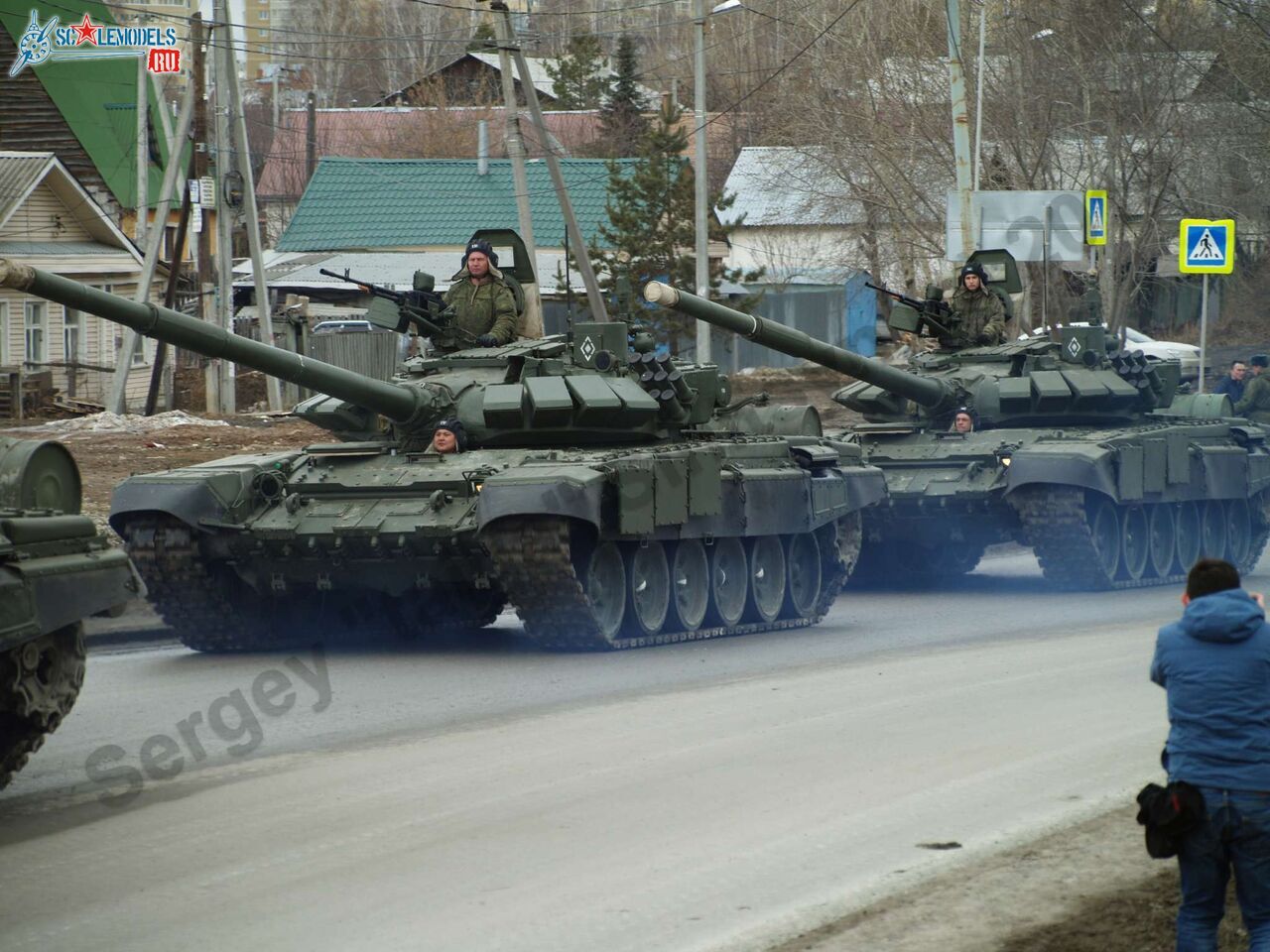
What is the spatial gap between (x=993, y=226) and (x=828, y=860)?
20.3m

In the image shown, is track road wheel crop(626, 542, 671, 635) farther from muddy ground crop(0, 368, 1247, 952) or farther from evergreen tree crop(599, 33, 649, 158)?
evergreen tree crop(599, 33, 649, 158)

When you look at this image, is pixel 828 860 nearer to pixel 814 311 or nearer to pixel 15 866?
pixel 15 866

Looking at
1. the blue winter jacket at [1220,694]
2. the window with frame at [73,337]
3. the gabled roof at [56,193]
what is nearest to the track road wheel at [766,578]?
the blue winter jacket at [1220,694]

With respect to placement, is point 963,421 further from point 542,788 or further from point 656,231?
point 656,231

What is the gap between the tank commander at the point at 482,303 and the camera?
15.0 metres

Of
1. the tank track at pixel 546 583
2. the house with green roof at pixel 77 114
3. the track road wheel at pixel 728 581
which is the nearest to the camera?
the tank track at pixel 546 583

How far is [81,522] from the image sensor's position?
8.59m

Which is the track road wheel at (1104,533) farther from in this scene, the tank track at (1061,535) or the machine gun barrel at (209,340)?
the machine gun barrel at (209,340)

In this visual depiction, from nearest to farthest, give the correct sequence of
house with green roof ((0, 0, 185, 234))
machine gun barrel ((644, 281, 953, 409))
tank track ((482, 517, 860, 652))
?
1. tank track ((482, 517, 860, 652))
2. machine gun barrel ((644, 281, 953, 409))
3. house with green roof ((0, 0, 185, 234))

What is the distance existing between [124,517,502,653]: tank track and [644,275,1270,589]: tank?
442cm

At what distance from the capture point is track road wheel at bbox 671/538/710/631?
14203 mm

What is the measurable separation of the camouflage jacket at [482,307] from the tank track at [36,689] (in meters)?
6.55

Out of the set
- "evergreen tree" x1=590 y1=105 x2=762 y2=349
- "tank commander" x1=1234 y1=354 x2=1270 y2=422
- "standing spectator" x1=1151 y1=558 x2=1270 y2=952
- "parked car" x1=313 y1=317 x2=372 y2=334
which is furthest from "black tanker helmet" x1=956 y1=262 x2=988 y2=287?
"parked car" x1=313 y1=317 x2=372 y2=334

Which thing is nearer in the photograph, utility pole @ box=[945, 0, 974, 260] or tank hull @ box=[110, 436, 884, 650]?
tank hull @ box=[110, 436, 884, 650]
